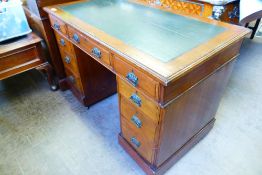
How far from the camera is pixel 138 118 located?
1075 mm

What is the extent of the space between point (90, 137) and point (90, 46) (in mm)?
721

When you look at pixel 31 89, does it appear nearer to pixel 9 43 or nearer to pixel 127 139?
pixel 9 43

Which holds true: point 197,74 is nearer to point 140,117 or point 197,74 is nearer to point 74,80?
point 140,117

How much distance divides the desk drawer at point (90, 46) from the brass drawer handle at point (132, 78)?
17 centimetres

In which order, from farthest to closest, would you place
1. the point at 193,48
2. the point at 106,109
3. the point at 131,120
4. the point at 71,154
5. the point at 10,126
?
the point at 106,109 → the point at 10,126 → the point at 71,154 → the point at 131,120 → the point at 193,48

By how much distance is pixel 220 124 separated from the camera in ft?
5.22

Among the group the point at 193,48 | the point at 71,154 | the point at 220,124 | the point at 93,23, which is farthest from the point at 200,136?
the point at 93,23

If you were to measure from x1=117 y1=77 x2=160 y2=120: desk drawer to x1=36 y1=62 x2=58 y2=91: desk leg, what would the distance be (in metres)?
1.04

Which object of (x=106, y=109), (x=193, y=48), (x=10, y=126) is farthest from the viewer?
(x=106, y=109)

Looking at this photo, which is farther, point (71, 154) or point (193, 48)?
point (71, 154)

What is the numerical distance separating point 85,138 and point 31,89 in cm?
90

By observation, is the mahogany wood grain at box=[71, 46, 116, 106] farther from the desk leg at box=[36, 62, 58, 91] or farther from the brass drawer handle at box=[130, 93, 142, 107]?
the brass drawer handle at box=[130, 93, 142, 107]

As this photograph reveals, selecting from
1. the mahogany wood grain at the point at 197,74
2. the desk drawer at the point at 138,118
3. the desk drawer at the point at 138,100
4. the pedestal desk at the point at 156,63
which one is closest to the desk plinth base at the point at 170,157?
the pedestal desk at the point at 156,63

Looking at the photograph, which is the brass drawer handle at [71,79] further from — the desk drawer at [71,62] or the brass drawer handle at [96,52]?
the brass drawer handle at [96,52]
